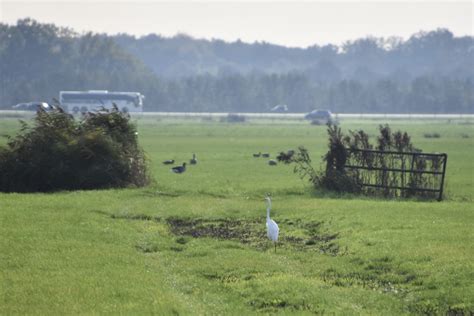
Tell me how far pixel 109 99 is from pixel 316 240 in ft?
496

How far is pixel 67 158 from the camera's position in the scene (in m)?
34.6

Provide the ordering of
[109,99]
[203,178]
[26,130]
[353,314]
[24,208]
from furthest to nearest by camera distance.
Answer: [109,99] → [203,178] → [26,130] → [24,208] → [353,314]

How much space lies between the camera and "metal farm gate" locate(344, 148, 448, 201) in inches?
1277

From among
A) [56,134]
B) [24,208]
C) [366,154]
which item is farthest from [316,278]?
[56,134]

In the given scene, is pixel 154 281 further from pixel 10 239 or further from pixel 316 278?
pixel 10 239

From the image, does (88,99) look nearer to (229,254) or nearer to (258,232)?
(258,232)

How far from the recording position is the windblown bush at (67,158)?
3381cm

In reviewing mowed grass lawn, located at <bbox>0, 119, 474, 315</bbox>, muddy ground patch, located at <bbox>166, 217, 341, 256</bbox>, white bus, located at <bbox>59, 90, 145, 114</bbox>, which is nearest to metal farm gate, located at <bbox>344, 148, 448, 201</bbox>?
mowed grass lawn, located at <bbox>0, 119, 474, 315</bbox>

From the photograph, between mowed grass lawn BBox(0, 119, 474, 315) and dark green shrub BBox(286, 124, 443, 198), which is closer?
mowed grass lawn BBox(0, 119, 474, 315)

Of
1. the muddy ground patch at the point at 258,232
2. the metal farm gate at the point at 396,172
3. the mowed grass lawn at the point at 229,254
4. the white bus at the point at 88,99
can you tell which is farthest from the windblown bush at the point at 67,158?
the white bus at the point at 88,99

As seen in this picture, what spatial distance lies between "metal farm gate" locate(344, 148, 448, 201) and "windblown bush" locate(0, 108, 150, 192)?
9175 mm

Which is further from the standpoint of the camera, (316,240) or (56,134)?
(56,134)

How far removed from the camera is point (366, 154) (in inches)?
1345

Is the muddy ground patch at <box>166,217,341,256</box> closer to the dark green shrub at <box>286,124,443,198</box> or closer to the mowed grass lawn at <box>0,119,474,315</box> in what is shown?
the mowed grass lawn at <box>0,119,474,315</box>
